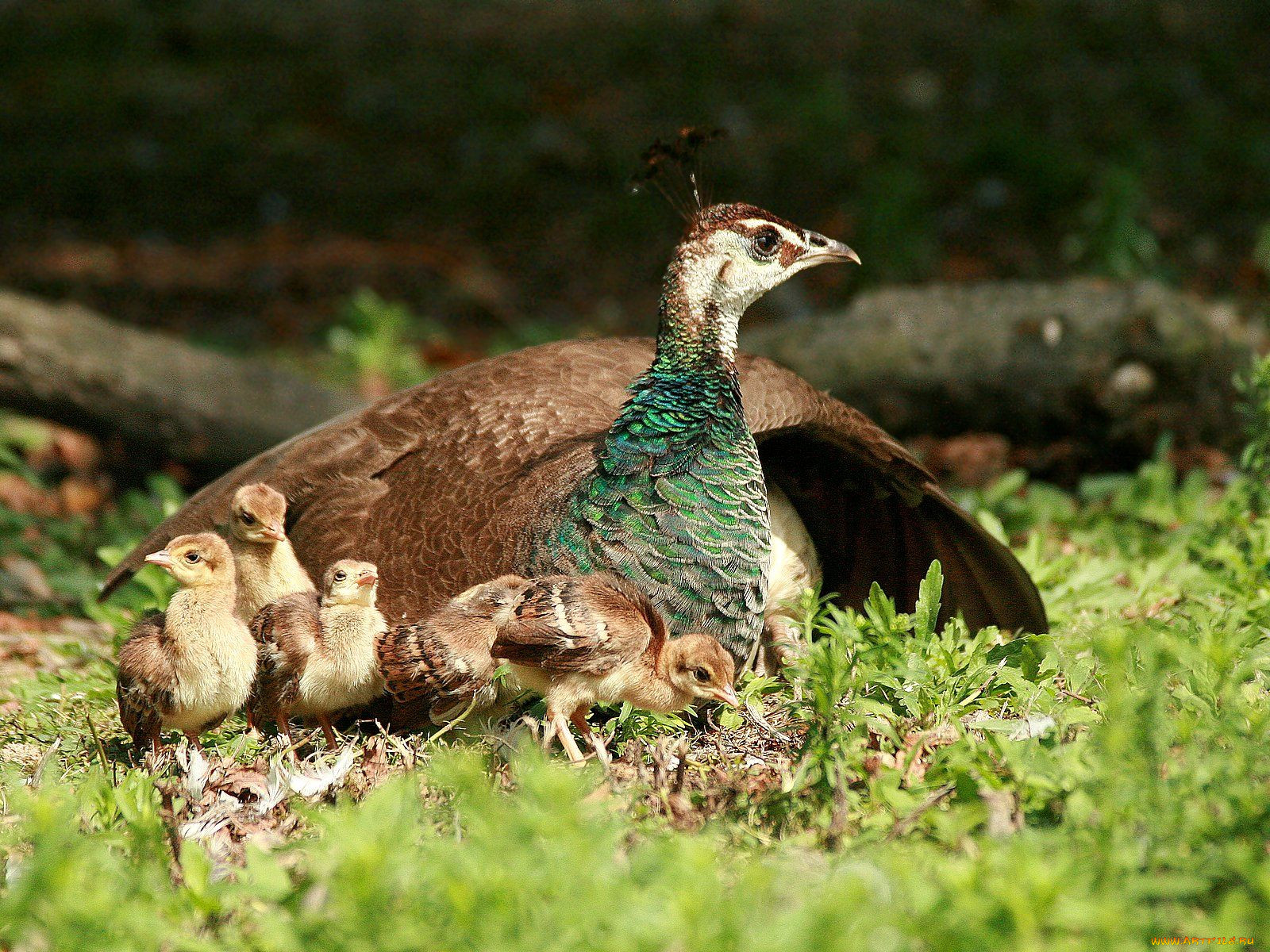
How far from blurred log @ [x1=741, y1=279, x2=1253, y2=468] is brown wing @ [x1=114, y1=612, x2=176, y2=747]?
3.29 metres

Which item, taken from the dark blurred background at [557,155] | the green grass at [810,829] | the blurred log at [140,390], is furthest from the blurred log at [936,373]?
the green grass at [810,829]

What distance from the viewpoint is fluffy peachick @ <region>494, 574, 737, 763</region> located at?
10.2ft

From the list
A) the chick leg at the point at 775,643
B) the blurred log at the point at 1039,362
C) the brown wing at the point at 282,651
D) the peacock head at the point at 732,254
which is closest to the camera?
the brown wing at the point at 282,651

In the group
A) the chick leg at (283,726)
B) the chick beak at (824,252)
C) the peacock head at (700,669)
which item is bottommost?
the chick leg at (283,726)

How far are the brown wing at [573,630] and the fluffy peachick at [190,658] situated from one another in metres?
0.69

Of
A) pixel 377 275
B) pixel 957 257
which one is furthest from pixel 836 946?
pixel 377 275

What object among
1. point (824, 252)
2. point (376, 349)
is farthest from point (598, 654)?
point (376, 349)

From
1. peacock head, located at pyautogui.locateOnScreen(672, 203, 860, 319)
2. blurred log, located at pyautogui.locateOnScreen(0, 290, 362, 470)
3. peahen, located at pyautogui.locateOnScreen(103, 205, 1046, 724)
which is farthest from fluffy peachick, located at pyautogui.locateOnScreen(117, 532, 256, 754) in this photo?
blurred log, located at pyautogui.locateOnScreen(0, 290, 362, 470)

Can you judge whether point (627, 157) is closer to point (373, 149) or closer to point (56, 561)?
point (373, 149)

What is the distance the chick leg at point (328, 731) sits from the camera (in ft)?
11.3

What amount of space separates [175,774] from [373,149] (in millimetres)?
7085

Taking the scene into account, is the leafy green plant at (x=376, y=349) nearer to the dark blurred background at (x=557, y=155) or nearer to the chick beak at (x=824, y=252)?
the dark blurred background at (x=557, y=155)

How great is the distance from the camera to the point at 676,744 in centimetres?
312

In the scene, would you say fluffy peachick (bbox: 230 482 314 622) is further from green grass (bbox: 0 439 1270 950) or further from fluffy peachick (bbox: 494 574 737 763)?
Result: fluffy peachick (bbox: 494 574 737 763)
